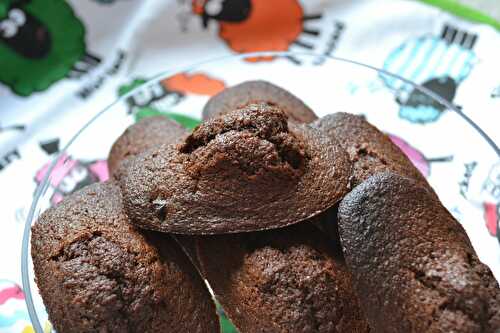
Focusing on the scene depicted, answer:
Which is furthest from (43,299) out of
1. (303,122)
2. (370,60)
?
(370,60)

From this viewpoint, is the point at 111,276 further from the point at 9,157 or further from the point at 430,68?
the point at 430,68

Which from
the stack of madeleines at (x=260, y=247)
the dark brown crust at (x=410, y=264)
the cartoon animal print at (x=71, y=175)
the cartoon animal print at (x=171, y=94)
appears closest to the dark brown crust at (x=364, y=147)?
the stack of madeleines at (x=260, y=247)

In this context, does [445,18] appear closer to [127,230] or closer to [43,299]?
[127,230]

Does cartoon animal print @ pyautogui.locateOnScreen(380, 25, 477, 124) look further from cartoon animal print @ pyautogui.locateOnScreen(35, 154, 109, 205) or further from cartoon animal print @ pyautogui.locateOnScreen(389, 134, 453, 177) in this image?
cartoon animal print @ pyautogui.locateOnScreen(35, 154, 109, 205)

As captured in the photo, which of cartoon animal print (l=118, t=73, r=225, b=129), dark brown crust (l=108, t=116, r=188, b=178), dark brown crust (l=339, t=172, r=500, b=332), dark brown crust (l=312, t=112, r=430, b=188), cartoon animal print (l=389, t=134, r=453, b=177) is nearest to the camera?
dark brown crust (l=339, t=172, r=500, b=332)

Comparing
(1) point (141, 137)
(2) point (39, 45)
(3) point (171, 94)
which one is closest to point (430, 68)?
(3) point (171, 94)

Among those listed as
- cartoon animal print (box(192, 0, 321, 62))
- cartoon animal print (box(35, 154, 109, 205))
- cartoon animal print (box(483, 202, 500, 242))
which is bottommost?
cartoon animal print (box(483, 202, 500, 242))

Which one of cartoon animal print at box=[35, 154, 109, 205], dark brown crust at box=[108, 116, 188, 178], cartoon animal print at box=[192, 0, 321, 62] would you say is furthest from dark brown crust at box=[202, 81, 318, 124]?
cartoon animal print at box=[192, 0, 321, 62]
